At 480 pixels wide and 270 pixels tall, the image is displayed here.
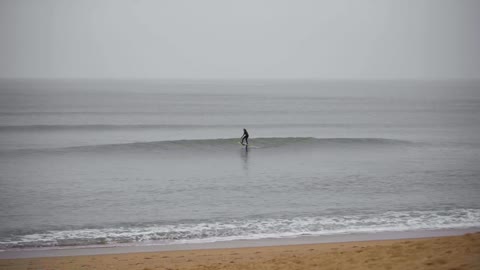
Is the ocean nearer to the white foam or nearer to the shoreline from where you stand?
the white foam

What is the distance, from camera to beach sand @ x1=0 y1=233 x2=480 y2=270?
34.2 feet

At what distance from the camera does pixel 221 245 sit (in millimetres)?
14539

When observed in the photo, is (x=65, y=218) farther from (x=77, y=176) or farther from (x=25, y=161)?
(x=25, y=161)

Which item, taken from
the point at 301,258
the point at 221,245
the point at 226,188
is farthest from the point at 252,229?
the point at 226,188

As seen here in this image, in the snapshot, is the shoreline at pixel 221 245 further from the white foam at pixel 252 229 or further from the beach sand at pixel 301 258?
the beach sand at pixel 301 258

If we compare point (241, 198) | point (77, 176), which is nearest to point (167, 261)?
point (241, 198)

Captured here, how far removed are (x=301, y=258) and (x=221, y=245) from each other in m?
3.49

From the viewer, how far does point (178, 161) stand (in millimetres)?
30250

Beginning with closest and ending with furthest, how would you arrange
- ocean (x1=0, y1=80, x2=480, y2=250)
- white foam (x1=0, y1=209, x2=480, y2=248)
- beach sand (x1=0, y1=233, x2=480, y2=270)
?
beach sand (x1=0, y1=233, x2=480, y2=270) → white foam (x1=0, y1=209, x2=480, y2=248) → ocean (x1=0, y1=80, x2=480, y2=250)

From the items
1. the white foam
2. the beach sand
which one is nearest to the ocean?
the white foam

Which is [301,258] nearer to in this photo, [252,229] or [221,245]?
[221,245]

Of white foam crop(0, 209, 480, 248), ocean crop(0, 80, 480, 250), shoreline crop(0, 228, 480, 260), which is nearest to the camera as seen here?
shoreline crop(0, 228, 480, 260)

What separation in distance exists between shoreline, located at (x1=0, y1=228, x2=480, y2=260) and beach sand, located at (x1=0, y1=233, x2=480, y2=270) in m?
0.52

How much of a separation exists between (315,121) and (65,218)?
1849 inches
